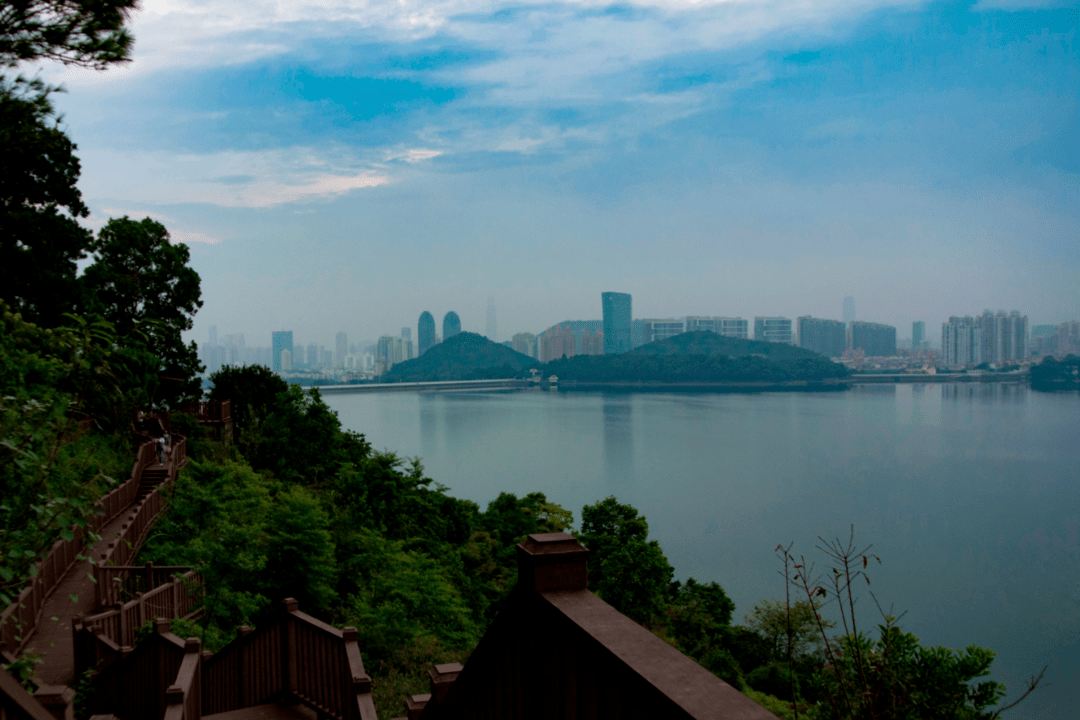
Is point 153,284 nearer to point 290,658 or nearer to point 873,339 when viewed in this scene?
point 290,658

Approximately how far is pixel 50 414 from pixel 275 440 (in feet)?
73.9

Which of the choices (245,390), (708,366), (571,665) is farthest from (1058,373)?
(571,665)

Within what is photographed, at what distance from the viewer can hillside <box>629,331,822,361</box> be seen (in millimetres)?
168750

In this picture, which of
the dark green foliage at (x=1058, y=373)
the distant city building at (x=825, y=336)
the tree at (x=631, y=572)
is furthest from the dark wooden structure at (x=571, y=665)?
the distant city building at (x=825, y=336)

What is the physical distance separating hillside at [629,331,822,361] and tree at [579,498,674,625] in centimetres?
14232

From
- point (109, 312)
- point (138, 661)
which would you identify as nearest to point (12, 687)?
point (138, 661)

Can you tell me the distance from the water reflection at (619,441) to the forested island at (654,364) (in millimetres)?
26441

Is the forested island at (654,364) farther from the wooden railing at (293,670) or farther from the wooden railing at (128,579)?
the wooden railing at (293,670)

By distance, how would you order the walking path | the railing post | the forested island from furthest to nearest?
the forested island
the walking path
the railing post

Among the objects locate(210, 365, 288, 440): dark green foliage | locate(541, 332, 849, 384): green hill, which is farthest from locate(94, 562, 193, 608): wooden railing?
locate(541, 332, 849, 384): green hill

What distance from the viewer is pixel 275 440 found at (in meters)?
25.0

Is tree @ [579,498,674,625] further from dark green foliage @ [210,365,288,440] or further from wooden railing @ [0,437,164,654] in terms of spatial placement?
dark green foliage @ [210,365,288,440]

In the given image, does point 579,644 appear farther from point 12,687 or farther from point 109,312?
point 109,312

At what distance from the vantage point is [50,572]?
355 inches
